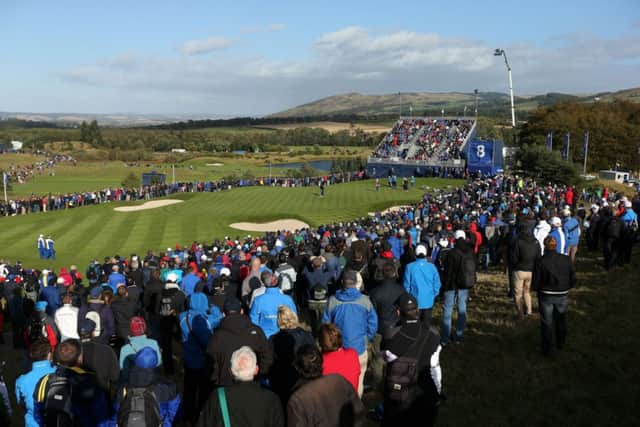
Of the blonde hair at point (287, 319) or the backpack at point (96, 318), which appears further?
the backpack at point (96, 318)

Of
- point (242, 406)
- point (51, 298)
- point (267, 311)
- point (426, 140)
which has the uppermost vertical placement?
point (426, 140)

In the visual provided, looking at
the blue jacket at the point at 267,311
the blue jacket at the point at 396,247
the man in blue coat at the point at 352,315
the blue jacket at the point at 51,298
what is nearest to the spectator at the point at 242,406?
the man in blue coat at the point at 352,315

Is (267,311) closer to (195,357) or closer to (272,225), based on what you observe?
(195,357)

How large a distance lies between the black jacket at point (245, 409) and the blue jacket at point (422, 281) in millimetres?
5018

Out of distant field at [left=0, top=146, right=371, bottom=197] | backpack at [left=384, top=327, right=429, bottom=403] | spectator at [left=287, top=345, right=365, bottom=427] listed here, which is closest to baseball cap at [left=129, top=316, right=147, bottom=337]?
spectator at [left=287, top=345, right=365, bottom=427]

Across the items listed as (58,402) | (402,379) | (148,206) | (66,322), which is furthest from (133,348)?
(148,206)

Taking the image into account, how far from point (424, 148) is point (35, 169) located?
66.6 meters

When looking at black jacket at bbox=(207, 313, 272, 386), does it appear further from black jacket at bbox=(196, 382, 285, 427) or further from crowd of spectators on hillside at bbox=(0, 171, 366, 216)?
crowd of spectators on hillside at bbox=(0, 171, 366, 216)

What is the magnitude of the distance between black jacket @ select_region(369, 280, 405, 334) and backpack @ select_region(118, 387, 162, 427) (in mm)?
3769

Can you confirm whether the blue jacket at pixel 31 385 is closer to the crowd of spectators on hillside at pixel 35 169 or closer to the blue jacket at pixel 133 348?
the blue jacket at pixel 133 348

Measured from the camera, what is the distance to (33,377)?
5934 mm

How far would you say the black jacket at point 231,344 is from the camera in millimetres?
6309

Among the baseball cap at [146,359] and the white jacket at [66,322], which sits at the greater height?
the baseball cap at [146,359]

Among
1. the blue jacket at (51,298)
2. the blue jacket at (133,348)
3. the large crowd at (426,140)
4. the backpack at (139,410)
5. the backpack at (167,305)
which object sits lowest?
the blue jacket at (51,298)
